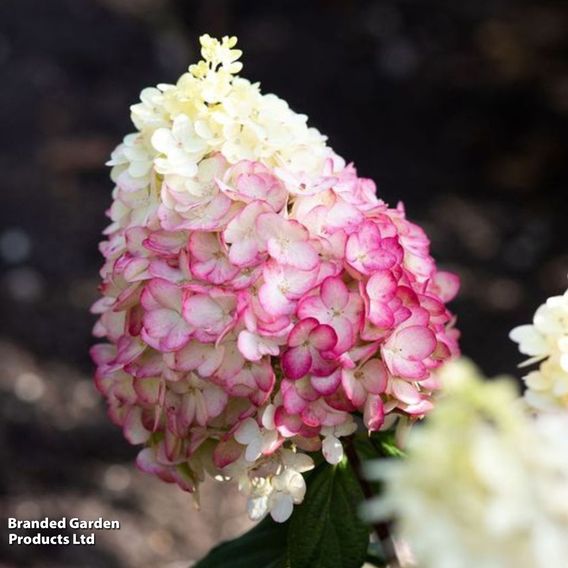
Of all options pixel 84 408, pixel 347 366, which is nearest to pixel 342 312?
pixel 347 366

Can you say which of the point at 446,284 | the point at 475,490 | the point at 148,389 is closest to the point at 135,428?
the point at 148,389

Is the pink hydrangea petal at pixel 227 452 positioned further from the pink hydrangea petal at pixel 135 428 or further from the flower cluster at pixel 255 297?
the pink hydrangea petal at pixel 135 428

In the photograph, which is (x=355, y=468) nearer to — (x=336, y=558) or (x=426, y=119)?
(x=336, y=558)

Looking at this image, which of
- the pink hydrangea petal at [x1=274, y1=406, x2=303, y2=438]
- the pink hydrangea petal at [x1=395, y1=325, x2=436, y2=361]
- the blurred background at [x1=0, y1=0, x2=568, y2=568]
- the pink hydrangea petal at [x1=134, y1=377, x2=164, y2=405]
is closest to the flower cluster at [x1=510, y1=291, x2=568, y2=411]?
→ the pink hydrangea petal at [x1=395, y1=325, x2=436, y2=361]

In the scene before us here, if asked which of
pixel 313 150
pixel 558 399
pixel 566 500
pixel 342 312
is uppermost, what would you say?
pixel 313 150

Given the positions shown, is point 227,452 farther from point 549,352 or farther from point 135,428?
point 549,352

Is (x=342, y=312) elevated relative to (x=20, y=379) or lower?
lower
